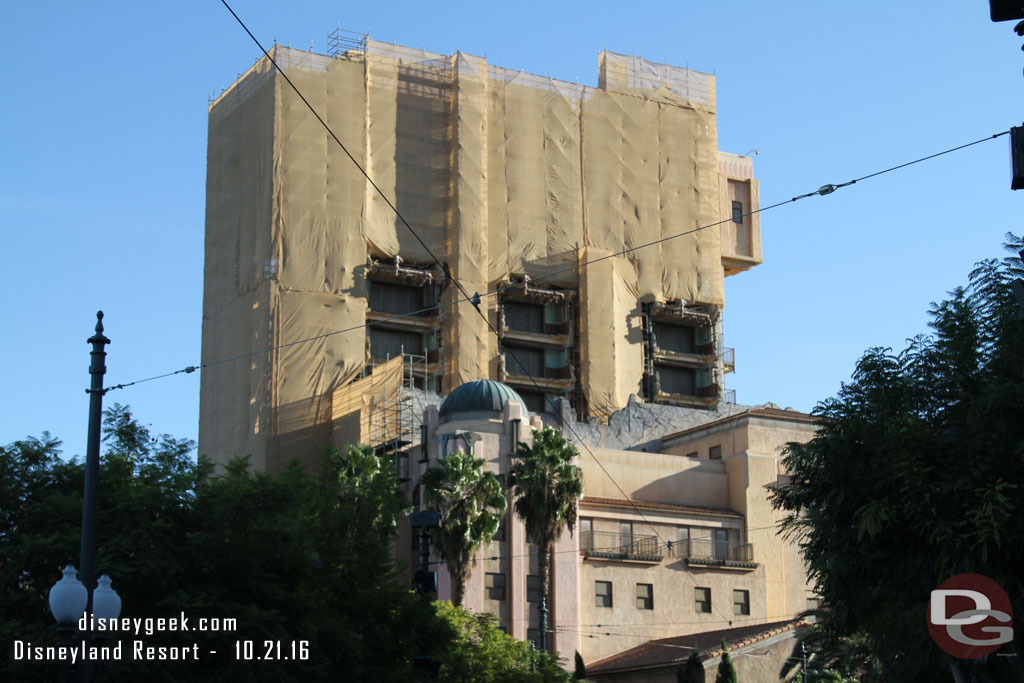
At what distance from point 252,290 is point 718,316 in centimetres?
3161

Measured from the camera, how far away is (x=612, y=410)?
3533 inches

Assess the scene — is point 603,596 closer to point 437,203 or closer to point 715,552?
point 715,552

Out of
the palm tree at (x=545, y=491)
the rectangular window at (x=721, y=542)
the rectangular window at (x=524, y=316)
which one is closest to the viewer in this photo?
the palm tree at (x=545, y=491)

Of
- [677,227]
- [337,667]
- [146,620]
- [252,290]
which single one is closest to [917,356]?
[337,667]

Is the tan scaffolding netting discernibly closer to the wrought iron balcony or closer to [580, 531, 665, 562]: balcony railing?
the wrought iron balcony

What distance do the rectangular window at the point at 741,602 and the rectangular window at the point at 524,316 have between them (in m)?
26.8

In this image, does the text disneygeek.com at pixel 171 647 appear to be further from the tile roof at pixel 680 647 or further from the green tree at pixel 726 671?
the tile roof at pixel 680 647

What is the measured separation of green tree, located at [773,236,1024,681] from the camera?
88.6 ft

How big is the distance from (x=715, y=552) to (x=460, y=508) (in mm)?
21414

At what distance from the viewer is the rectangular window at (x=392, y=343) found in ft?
287

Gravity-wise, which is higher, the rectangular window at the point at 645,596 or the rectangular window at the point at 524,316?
the rectangular window at the point at 524,316

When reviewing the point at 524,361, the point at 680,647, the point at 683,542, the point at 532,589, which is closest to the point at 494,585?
the point at 532,589

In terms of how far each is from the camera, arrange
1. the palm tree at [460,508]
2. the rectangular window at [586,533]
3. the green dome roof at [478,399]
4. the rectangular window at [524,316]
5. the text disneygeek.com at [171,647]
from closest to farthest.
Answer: the text disneygeek.com at [171,647] → the palm tree at [460,508] → the green dome roof at [478,399] → the rectangular window at [586,533] → the rectangular window at [524,316]

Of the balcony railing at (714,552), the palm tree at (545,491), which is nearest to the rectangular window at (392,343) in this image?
the balcony railing at (714,552)
